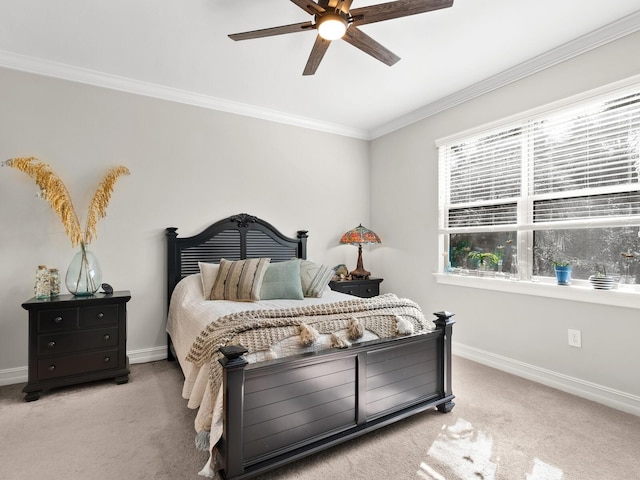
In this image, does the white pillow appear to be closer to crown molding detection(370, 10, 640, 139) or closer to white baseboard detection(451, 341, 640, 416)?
white baseboard detection(451, 341, 640, 416)

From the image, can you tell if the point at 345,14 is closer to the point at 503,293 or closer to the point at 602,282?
the point at 602,282

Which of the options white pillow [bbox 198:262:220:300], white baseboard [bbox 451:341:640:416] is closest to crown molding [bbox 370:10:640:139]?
white baseboard [bbox 451:341:640:416]

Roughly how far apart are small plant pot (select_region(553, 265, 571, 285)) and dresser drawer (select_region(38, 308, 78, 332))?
381 centimetres

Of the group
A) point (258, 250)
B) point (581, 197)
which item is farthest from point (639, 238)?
point (258, 250)


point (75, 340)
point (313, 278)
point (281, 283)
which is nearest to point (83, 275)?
point (75, 340)

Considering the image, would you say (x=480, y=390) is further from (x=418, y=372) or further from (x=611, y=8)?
(x=611, y=8)

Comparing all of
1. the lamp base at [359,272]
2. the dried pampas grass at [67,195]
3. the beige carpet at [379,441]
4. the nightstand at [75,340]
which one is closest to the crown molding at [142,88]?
the dried pampas grass at [67,195]

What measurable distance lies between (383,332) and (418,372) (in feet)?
1.26

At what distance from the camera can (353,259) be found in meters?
4.66

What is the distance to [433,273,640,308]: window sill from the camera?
7.92ft

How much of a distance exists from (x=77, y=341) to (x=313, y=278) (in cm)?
199

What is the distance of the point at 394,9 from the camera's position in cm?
180

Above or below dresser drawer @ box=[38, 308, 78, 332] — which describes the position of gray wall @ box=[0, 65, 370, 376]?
above

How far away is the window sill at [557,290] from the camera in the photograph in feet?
7.92
